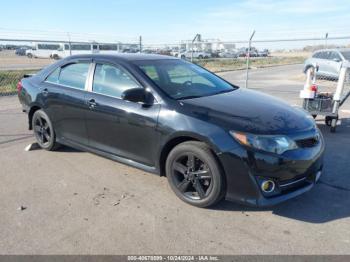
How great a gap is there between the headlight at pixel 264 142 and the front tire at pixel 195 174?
346 millimetres

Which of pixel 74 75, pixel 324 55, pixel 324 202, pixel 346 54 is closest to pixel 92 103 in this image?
pixel 74 75

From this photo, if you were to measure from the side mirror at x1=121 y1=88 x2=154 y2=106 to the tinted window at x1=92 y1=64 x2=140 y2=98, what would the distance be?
9.3 inches

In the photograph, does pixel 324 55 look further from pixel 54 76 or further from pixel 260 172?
pixel 260 172

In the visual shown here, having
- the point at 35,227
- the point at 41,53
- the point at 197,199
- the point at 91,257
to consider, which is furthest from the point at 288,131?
the point at 41,53

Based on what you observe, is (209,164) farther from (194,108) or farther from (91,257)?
(91,257)

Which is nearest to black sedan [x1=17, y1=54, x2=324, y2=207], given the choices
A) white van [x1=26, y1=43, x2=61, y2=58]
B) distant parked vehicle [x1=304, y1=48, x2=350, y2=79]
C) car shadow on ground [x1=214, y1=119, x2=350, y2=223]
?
car shadow on ground [x1=214, y1=119, x2=350, y2=223]

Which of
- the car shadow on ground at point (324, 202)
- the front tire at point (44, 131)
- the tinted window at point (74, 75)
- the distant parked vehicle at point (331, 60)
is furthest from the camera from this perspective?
the distant parked vehicle at point (331, 60)

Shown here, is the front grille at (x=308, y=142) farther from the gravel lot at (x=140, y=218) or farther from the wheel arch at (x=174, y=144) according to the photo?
the wheel arch at (x=174, y=144)

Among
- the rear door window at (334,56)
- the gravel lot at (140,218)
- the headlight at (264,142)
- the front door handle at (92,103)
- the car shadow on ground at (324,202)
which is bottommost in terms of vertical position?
the gravel lot at (140,218)

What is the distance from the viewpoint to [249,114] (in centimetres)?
355

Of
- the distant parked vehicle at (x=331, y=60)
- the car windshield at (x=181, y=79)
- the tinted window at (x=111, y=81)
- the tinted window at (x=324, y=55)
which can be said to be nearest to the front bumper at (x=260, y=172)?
the car windshield at (x=181, y=79)

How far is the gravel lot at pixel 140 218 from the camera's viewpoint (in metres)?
2.92

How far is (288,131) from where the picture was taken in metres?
3.35

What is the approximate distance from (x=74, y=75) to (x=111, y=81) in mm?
832
